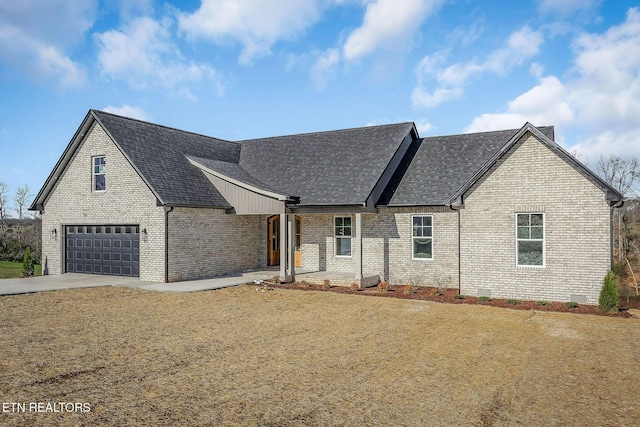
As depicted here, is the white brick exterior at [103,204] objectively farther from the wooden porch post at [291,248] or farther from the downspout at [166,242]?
the wooden porch post at [291,248]

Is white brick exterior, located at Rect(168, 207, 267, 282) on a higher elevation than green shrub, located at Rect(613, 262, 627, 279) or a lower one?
higher

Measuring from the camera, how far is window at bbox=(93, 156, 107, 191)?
19.8m

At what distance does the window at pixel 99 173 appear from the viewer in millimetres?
19766

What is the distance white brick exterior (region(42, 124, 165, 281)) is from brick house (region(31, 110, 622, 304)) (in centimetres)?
7

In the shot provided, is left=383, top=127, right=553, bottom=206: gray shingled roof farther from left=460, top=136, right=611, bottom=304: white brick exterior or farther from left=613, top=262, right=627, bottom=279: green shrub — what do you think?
left=613, top=262, right=627, bottom=279: green shrub

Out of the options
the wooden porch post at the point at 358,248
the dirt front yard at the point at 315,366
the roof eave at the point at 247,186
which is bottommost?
the dirt front yard at the point at 315,366

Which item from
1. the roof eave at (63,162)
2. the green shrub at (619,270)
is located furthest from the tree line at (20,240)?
the green shrub at (619,270)

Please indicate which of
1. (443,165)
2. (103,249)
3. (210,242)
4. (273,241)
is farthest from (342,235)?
(103,249)

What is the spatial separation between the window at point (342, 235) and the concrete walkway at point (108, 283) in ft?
A: 9.64

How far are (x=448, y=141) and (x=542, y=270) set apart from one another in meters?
8.52

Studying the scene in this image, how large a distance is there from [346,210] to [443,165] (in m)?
4.78

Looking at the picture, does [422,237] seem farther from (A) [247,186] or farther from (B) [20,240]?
(B) [20,240]

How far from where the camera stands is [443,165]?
19203 millimetres

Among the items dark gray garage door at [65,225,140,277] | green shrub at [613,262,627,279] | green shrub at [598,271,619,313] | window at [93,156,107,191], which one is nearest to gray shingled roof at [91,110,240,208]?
window at [93,156,107,191]
